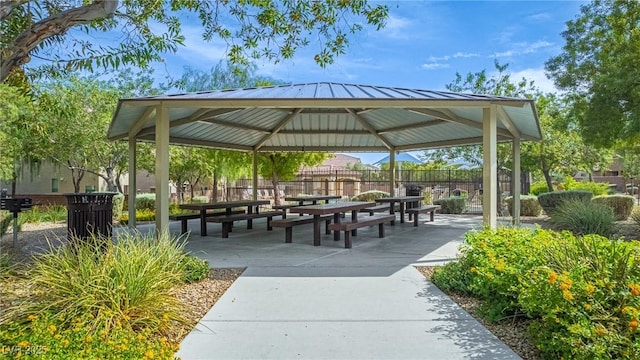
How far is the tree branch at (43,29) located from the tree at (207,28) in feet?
3.31

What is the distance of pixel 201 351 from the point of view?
3.33 metres

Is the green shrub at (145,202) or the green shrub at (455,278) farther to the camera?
the green shrub at (145,202)

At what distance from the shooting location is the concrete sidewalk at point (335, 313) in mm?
3352

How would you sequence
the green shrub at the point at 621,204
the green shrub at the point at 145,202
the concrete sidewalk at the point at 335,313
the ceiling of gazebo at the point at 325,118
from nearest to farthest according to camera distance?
the concrete sidewalk at the point at 335,313, the ceiling of gazebo at the point at 325,118, the green shrub at the point at 621,204, the green shrub at the point at 145,202

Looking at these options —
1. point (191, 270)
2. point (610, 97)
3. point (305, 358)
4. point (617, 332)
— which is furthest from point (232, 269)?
point (610, 97)

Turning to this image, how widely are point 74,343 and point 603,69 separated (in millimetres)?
12112

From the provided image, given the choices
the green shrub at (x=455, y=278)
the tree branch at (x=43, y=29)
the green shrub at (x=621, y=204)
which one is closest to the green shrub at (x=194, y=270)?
the tree branch at (x=43, y=29)

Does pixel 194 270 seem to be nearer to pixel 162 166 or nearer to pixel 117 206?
pixel 162 166

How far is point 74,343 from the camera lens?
288 cm

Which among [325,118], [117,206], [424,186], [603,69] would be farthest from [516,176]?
[117,206]

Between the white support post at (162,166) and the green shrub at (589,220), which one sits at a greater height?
the white support post at (162,166)

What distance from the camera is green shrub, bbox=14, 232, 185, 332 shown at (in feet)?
11.4

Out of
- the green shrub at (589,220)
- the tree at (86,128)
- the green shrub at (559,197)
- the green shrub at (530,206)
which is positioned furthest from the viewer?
the green shrub at (530,206)

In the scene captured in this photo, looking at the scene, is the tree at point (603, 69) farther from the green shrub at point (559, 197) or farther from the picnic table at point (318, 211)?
the picnic table at point (318, 211)
